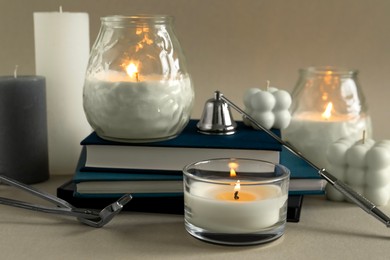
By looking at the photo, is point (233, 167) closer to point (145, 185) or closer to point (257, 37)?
point (145, 185)

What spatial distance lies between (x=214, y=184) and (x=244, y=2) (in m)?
0.48

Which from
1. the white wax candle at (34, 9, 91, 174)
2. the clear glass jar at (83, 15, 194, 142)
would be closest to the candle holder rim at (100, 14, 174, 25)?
the clear glass jar at (83, 15, 194, 142)

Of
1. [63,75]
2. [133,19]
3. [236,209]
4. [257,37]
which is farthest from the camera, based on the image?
[257,37]

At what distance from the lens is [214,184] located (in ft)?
1.68

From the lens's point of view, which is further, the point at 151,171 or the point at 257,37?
the point at 257,37

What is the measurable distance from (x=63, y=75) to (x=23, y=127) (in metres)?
0.08

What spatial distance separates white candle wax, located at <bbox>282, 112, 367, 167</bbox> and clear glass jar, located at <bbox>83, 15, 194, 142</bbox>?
16 centimetres

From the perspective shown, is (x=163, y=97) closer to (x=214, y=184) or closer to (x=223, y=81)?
(x=214, y=184)

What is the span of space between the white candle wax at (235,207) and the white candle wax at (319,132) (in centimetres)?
20

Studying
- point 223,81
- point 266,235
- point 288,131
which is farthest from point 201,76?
point 266,235

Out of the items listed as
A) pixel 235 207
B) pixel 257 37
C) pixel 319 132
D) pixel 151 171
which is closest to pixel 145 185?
pixel 151 171

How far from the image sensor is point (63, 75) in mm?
731

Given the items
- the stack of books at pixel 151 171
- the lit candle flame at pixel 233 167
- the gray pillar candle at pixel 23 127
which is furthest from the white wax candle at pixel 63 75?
the lit candle flame at pixel 233 167

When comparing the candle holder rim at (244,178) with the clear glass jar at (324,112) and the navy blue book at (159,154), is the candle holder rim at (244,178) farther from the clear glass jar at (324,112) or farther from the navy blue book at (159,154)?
the clear glass jar at (324,112)
